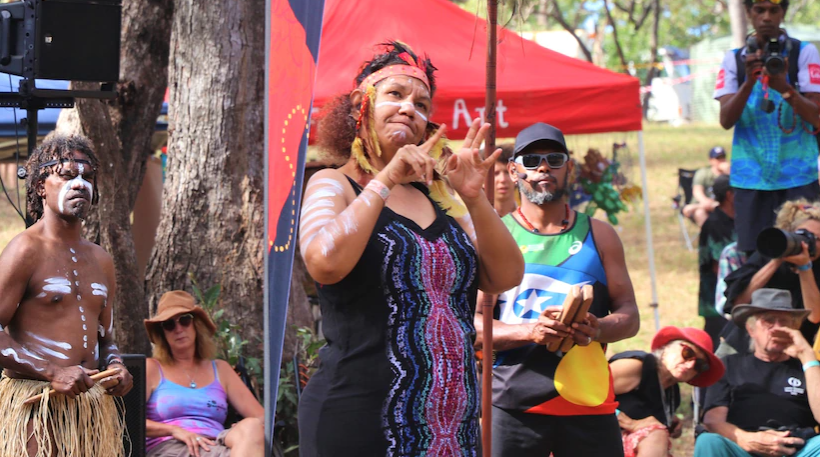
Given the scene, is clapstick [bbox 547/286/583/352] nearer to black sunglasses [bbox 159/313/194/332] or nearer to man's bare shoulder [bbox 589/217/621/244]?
man's bare shoulder [bbox 589/217/621/244]

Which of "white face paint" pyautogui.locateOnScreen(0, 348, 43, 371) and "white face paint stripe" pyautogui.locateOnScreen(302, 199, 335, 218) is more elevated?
"white face paint stripe" pyautogui.locateOnScreen(302, 199, 335, 218)

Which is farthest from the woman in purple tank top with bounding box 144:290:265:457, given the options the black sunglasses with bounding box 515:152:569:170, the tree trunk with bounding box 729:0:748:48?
the tree trunk with bounding box 729:0:748:48

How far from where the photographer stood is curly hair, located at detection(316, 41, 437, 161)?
289 centimetres

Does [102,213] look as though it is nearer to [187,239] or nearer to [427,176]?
[187,239]

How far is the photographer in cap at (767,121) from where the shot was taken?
559 centimetres

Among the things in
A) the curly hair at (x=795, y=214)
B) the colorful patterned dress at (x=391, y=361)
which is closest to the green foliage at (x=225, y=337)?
the curly hair at (x=795, y=214)

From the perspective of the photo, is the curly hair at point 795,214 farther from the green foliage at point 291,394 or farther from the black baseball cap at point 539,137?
the green foliage at point 291,394

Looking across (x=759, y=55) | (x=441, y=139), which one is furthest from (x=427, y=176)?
(x=759, y=55)

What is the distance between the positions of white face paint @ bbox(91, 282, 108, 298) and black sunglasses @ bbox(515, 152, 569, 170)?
175cm

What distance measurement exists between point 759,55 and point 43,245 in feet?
13.0

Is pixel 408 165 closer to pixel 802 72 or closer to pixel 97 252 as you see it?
pixel 97 252

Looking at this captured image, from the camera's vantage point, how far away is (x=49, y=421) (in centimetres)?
375

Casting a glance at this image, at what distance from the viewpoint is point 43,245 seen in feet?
12.2

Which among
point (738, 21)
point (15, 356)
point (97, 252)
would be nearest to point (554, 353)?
point (97, 252)
